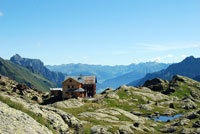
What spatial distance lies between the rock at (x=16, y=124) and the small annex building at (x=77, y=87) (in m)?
93.8

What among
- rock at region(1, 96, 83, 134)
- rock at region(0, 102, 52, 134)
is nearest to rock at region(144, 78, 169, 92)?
rock at region(1, 96, 83, 134)

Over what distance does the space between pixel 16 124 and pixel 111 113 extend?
47.3 m

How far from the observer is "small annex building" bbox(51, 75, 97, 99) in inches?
4289

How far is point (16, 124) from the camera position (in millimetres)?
12891

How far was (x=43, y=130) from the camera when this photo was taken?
576 inches

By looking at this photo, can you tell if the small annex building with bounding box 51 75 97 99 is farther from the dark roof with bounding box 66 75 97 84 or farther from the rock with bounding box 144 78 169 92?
the rock with bounding box 144 78 169 92

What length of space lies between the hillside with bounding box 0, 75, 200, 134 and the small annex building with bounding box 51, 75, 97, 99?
11729 millimetres

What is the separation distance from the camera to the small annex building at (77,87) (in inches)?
4289

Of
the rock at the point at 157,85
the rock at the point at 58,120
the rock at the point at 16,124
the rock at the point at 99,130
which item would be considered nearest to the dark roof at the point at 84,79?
the rock at the point at 157,85

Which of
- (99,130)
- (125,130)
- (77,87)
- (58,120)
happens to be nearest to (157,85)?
(77,87)

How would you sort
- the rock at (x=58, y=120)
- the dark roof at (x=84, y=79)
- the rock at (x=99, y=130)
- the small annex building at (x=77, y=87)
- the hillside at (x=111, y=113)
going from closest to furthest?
1. the hillside at (x=111, y=113)
2. the rock at (x=58, y=120)
3. the rock at (x=99, y=130)
4. the small annex building at (x=77, y=87)
5. the dark roof at (x=84, y=79)

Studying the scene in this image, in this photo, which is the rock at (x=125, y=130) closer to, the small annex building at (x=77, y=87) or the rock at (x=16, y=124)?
the rock at (x=16, y=124)

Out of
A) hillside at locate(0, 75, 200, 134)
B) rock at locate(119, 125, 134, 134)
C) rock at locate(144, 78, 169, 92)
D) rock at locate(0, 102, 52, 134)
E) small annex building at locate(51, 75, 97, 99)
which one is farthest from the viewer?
rock at locate(144, 78, 169, 92)

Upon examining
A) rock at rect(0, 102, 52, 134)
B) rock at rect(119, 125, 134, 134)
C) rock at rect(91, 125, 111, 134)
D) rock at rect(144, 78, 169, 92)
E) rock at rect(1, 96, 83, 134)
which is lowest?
rock at rect(144, 78, 169, 92)
